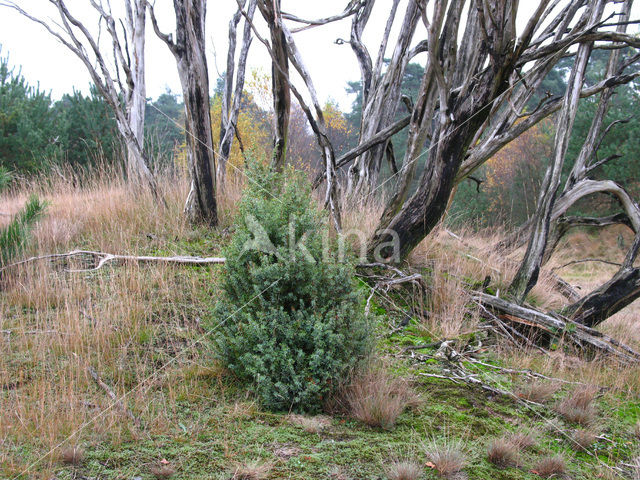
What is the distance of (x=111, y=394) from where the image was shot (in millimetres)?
2604

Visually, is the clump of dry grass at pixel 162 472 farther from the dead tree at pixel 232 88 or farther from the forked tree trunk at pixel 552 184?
the dead tree at pixel 232 88

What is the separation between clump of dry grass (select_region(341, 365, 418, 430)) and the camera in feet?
8.78

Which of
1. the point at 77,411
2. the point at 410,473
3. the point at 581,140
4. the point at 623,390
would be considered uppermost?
the point at 581,140

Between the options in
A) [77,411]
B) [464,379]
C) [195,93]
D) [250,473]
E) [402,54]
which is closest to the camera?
[250,473]

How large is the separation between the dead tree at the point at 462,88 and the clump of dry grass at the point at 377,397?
2.25m

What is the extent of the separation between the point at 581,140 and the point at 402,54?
11645mm

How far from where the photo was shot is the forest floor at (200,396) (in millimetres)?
2219

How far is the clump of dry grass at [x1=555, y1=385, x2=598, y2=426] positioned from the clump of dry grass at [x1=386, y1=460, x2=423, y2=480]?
139 centimetres

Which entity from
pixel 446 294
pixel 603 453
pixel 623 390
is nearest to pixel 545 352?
pixel 623 390

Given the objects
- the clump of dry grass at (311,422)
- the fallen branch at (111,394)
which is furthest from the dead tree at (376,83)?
the fallen branch at (111,394)

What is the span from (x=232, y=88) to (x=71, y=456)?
7111mm

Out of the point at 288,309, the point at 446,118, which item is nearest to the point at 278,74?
the point at 446,118

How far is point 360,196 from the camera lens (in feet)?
22.9

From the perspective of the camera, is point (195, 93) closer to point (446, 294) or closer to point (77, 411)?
point (446, 294)
